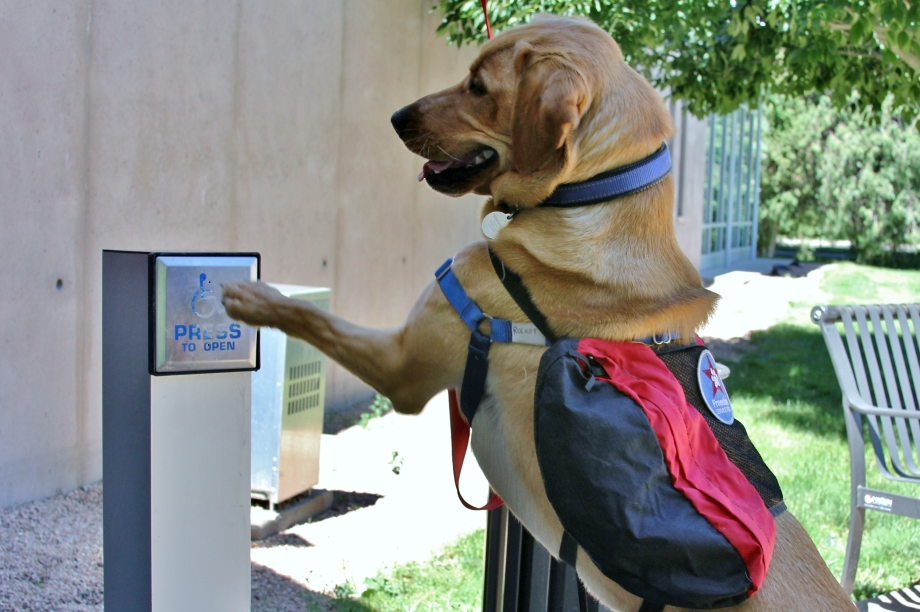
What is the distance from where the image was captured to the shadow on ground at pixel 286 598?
3303mm

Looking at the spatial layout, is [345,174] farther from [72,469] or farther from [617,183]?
[617,183]

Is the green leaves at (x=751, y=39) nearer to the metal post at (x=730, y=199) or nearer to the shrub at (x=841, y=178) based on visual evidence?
the metal post at (x=730, y=199)

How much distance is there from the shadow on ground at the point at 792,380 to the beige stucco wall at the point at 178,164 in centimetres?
361

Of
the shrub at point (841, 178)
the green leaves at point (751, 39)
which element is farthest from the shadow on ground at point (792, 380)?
the shrub at point (841, 178)

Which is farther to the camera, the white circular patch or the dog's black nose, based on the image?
the dog's black nose

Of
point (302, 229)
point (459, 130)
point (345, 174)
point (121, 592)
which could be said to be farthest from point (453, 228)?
point (121, 592)

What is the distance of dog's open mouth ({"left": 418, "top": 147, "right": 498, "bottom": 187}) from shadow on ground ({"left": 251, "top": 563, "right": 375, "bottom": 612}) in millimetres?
1894

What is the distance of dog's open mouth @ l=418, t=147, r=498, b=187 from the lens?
6.95ft

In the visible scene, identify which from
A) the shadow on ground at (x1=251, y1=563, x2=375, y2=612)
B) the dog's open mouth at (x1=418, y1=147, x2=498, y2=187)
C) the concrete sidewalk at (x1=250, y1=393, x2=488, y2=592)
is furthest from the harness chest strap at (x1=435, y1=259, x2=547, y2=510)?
the concrete sidewalk at (x1=250, y1=393, x2=488, y2=592)

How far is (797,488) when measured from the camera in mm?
5184

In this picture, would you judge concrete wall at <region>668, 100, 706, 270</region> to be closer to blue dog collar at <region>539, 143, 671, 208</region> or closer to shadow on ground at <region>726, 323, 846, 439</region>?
shadow on ground at <region>726, 323, 846, 439</region>

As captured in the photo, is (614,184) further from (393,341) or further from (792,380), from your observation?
(792,380)

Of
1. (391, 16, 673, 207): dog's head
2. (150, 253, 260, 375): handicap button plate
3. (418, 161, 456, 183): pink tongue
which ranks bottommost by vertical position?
(150, 253, 260, 375): handicap button plate

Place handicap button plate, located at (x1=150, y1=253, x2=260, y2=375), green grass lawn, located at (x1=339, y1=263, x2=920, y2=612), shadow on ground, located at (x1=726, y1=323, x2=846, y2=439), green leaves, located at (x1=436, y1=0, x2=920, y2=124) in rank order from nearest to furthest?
handicap button plate, located at (x1=150, y1=253, x2=260, y2=375)
green grass lawn, located at (x1=339, y1=263, x2=920, y2=612)
green leaves, located at (x1=436, y1=0, x2=920, y2=124)
shadow on ground, located at (x1=726, y1=323, x2=846, y2=439)
